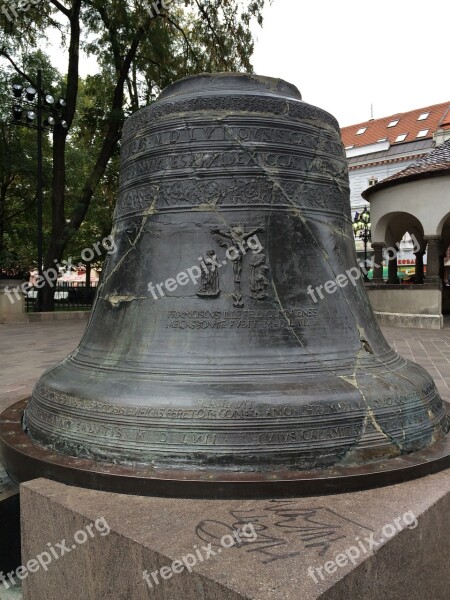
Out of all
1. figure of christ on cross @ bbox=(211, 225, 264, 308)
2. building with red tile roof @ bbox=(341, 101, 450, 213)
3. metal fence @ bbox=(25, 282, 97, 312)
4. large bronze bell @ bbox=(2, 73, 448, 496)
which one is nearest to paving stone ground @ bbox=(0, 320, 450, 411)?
large bronze bell @ bbox=(2, 73, 448, 496)

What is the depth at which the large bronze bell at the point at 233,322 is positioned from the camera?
86.4 inches

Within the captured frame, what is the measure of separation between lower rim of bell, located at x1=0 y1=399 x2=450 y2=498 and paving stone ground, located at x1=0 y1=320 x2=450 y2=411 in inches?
81.4

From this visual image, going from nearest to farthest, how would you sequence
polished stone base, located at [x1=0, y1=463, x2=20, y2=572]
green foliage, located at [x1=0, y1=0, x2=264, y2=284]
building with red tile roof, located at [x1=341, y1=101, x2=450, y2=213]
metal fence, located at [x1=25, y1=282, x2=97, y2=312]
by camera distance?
1. polished stone base, located at [x1=0, y1=463, x2=20, y2=572]
2. green foliage, located at [x1=0, y1=0, x2=264, y2=284]
3. metal fence, located at [x1=25, y1=282, x2=97, y2=312]
4. building with red tile roof, located at [x1=341, y1=101, x2=450, y2=213]

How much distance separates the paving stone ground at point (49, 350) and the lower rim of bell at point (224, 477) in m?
2.07

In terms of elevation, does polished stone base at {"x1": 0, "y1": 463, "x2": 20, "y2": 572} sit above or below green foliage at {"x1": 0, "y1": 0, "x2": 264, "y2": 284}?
below

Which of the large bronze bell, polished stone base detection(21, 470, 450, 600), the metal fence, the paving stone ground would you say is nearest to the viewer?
polished stone base detection(21, 470, 450, 600)

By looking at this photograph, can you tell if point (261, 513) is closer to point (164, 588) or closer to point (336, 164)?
point (164, 588)

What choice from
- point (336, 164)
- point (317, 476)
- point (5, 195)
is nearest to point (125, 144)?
point (336, 164)

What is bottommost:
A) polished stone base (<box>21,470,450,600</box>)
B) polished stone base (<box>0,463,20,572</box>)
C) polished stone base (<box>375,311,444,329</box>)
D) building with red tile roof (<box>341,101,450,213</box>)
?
polished stone base (<box>375,311,444,329</box>)

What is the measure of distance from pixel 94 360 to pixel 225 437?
34.1 inches

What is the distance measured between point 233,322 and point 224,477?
703 millimetres

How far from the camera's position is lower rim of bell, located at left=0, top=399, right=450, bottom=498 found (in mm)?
2035

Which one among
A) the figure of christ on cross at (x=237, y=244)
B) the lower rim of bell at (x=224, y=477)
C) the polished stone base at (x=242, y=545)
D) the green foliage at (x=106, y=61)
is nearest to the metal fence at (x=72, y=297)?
the green foliage at (x=106, y=61)

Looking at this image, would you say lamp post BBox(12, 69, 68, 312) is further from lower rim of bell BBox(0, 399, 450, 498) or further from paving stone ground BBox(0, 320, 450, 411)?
lower rim of bell BBox(0, 399, 450, 498)
